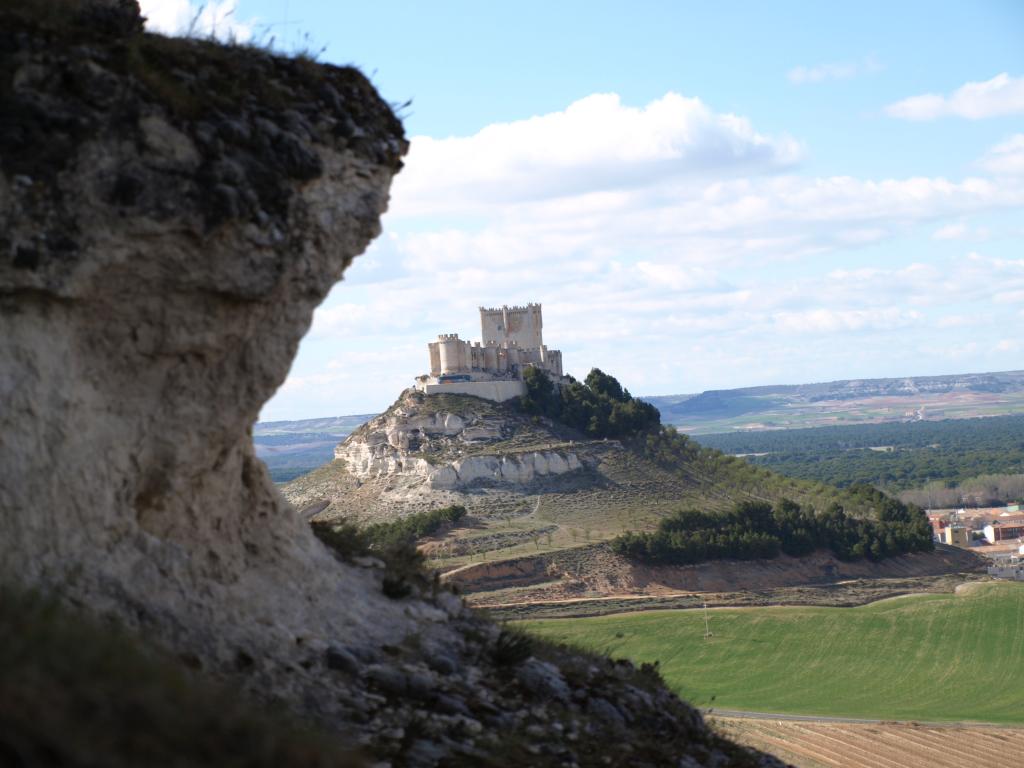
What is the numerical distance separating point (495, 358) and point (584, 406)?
23.9 feet

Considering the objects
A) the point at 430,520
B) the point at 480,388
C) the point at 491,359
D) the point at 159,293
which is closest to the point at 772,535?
the point at 430,520

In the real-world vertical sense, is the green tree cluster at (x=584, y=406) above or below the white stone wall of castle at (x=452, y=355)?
below

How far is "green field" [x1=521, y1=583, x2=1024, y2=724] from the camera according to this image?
4478 centimetres

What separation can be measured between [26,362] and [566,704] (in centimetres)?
530

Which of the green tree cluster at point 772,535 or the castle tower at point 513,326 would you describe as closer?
the green tree cluster at point 772,535

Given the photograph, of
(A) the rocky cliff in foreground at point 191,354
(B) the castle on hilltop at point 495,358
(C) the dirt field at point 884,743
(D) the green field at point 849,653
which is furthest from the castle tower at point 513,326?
(A) the rocky cliff in foreground at point 191,354

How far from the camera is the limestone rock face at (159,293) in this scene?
8945 mm

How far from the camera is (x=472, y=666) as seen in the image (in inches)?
449

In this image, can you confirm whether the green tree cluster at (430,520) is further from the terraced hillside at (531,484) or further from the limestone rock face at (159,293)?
the limestone rock face at (159,293)

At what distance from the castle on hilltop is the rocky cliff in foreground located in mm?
77803

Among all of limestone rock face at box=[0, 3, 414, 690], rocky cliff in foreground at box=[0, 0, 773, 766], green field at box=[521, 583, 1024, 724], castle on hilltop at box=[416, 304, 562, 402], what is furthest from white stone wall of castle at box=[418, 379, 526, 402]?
limestone rock face at box=[0, 3, 414, 690]

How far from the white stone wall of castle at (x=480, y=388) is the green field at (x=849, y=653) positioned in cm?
2950

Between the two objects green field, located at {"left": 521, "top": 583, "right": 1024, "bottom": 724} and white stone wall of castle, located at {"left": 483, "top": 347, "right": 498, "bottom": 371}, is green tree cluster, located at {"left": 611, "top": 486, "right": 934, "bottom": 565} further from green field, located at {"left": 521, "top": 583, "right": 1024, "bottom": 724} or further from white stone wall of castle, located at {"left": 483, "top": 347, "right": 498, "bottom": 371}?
white stone wall of castle, located at {"left": 483, "top": 347, "right": 498, "bottom": 371}

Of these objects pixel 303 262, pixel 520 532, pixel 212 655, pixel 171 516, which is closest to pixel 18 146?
pixel 303 262
